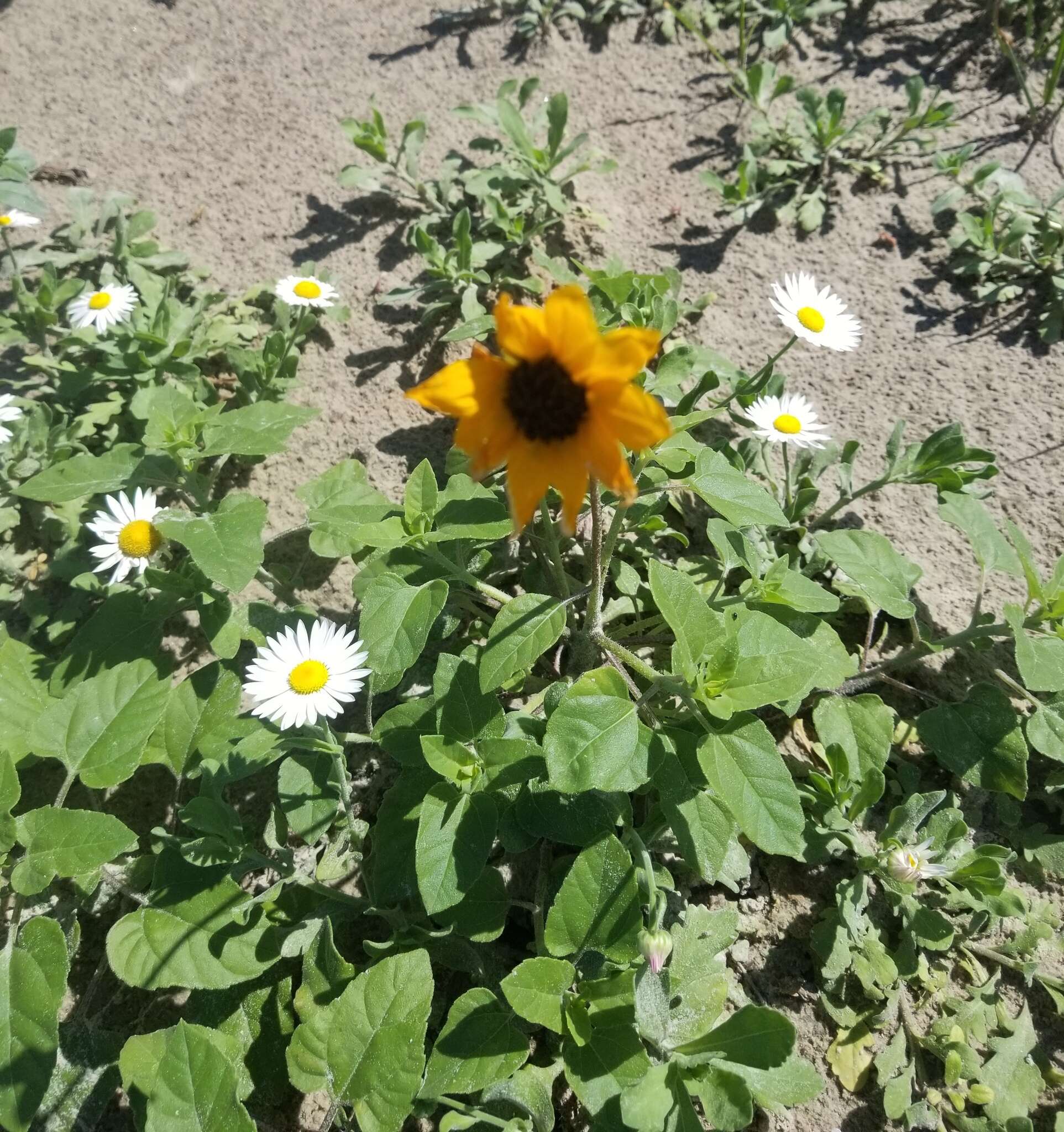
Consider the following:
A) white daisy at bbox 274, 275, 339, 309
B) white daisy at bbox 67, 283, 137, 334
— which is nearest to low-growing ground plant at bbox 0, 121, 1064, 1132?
white daisy at bbox 67, 283, 137, 334

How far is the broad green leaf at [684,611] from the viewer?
1.87 m

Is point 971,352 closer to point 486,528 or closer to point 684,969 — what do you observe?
point 486,528

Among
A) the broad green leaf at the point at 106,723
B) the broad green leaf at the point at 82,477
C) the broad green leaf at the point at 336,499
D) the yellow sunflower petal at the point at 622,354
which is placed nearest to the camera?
the yellow sunflower petal at the point at 622,354

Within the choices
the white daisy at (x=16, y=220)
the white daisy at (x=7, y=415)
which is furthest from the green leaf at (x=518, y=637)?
the white daisy at (x=16, y=220)

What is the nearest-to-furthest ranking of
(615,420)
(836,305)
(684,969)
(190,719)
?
(615,420)
(684,969)
(190,719)
(836,305)

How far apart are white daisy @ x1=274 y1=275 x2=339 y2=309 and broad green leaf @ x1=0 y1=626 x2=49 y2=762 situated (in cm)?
162

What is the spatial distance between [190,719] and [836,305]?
8.70 feet

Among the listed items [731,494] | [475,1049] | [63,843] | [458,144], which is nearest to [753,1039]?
[475,1049]

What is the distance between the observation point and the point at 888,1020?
6.97 ft

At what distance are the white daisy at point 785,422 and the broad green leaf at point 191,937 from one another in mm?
2105

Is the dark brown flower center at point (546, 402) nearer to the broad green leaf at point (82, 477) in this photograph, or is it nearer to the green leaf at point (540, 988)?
the green leaf at point (540, 988)

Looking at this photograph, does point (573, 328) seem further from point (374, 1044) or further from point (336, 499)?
point (374, 1044)

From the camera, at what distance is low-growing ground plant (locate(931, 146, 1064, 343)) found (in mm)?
3280

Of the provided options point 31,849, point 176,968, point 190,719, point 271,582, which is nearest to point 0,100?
point 271,582
